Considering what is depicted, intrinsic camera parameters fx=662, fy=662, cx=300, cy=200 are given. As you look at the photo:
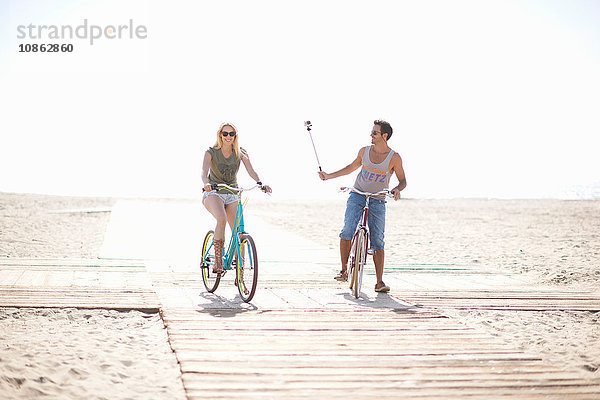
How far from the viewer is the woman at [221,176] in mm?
6770

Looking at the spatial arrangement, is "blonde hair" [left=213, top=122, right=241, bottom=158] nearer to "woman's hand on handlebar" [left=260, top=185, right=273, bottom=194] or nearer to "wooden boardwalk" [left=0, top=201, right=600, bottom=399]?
"woman's hand on handlebar" [left=260, top=185, right=273, bottom=194]

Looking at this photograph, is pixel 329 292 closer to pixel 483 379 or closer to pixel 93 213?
pixel 483 379

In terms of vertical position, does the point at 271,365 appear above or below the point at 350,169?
below

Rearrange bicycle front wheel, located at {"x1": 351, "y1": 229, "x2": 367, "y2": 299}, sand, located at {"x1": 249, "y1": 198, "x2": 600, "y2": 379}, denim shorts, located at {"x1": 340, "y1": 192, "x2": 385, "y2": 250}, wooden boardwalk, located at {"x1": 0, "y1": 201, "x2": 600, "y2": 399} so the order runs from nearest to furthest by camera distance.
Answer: wooden boardwalk, located at {"x1": 0, "y1": 201, "x2": 600, "y2": 399}, sand, located at {"x1": 249, "y1": 198, "x2": 600, "y2": 379}, bicycle front wheel, located at {"x1": 351, "y1": 229, "x2": 367, "y2": 299}, denim shorts, located at {"x1": 340, "y1": 192, "x2": 385, "y2": 250}

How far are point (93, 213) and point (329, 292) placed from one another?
57.2ft

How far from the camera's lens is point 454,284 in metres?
8.14

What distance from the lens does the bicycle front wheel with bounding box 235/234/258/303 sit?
21.2ft

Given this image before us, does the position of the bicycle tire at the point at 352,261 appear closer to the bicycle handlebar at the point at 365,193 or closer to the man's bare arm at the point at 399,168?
the bicycle handlebar at the point at 365,193

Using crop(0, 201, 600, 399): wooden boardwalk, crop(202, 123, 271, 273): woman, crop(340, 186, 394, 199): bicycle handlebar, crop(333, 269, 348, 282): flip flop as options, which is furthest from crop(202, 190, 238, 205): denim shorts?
crop(333, 269, 348, 282): flip flop

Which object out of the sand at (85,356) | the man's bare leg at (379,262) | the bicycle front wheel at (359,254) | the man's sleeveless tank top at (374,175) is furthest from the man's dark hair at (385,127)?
the sand at (85,356)

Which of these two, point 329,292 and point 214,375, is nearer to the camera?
point 214,375

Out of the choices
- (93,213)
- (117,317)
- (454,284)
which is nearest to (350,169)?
(454,284)

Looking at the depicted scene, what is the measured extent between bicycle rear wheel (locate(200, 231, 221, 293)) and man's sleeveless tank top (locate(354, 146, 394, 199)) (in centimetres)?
173

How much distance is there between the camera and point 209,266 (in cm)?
710
